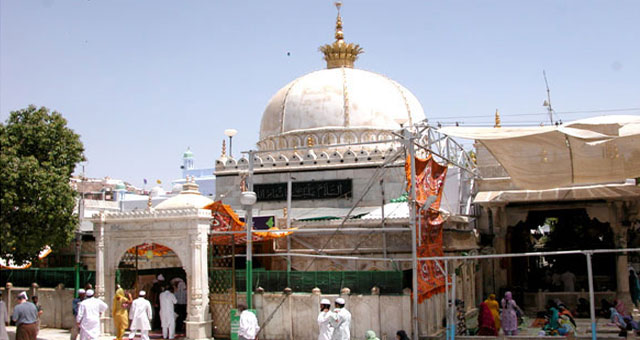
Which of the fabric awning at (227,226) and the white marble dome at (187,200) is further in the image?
the white marble dome at (187,200)

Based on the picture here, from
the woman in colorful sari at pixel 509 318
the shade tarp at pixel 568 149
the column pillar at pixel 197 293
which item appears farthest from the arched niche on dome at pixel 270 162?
the woman in colorful sari at pixel 509 318

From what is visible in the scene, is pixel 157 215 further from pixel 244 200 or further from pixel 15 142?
pixel 15 142

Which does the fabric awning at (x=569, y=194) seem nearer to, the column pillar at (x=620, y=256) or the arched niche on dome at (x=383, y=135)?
the column pillar at (x=620, y=256)

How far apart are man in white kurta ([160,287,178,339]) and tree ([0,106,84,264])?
3.82 m

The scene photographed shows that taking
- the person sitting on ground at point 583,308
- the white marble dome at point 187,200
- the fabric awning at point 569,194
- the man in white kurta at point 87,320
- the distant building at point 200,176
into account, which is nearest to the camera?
the man in white kurta at point 87,320

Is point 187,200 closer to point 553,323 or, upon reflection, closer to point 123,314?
point 123,314

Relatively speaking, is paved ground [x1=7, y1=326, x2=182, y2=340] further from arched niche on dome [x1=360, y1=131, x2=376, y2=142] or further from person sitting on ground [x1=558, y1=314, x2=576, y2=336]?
arched niche on dome [x1=360, y1=131, x2=376, y2=142]

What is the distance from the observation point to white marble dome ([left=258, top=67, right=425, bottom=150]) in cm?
2488

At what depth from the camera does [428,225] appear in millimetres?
15328

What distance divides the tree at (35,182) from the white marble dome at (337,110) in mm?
9702

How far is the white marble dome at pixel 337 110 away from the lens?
24875 mm

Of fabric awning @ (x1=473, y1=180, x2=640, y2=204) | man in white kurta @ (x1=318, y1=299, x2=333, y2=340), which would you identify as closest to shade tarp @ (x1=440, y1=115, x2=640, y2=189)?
fabric awning @ (x1=473, y1=180, x2=640, y2=204)

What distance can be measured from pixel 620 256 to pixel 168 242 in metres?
13.2

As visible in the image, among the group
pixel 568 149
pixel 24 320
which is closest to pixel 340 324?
pixel 24 320
